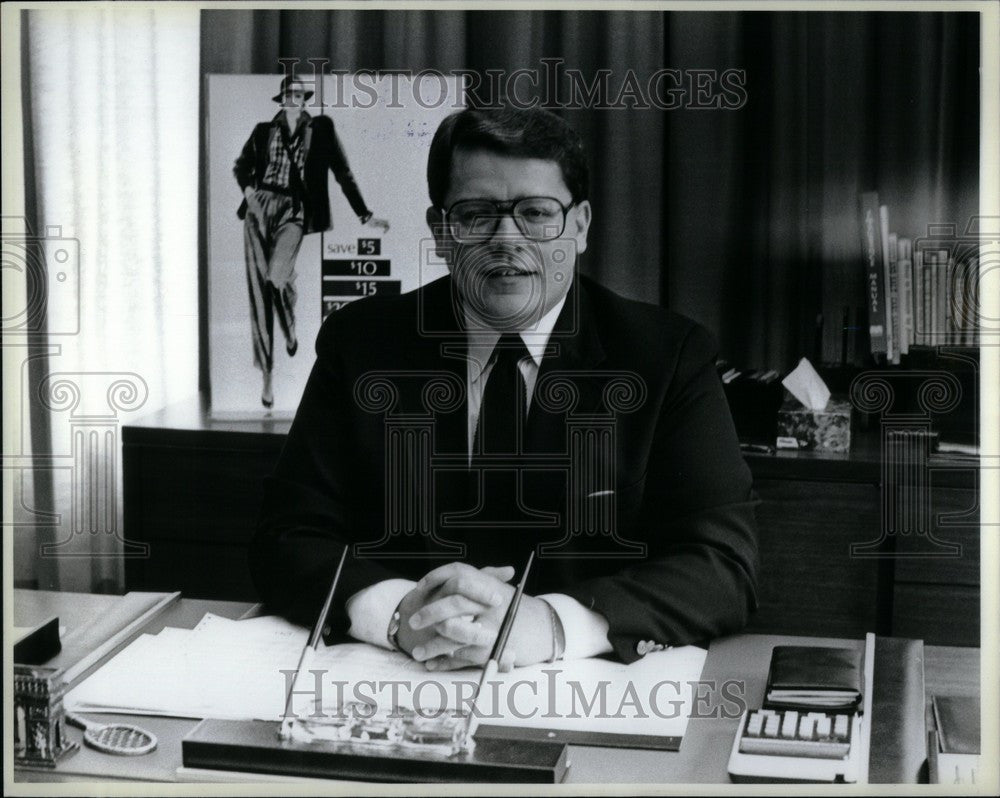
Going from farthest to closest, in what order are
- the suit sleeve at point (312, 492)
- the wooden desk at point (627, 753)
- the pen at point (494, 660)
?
1. the suit sleeve at point (312, 492)
2. the pen at point (494, 660)
3. the wooden desk at point (627, 753)

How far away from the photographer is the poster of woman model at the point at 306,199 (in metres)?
1.49

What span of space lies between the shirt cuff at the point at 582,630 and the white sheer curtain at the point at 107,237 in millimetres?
603

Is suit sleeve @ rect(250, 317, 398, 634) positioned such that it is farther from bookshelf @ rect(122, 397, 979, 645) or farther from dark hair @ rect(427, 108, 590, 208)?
dark hair @ rect(427, 108, 590, 208)

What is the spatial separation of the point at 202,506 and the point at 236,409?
14 cm

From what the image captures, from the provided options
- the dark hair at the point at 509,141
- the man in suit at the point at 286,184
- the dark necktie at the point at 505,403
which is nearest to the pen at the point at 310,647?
the dark necktie at the point at 505,403

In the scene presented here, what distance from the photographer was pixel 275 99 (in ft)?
4.92

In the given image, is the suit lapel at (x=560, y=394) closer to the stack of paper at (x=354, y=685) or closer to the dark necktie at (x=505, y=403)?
the dark necktie at (x=505, y=403)

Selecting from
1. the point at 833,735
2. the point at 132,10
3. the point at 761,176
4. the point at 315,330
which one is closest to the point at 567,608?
the point at 833,735

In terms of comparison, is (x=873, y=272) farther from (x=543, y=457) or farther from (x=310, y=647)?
(x=310, y=647)

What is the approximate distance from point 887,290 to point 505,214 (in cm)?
52

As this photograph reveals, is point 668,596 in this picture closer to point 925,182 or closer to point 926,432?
point 926,432

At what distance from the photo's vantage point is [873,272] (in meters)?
1.51

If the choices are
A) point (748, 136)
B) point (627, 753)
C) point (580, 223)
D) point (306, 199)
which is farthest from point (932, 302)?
point (306, 199)

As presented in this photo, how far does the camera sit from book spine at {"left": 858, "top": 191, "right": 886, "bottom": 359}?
59.2 inches
